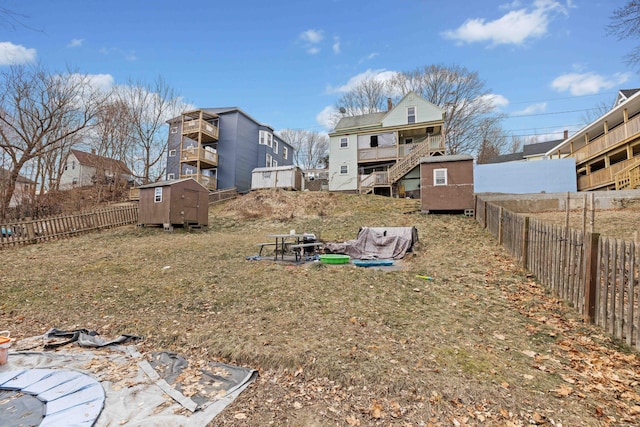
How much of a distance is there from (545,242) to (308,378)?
5.34m

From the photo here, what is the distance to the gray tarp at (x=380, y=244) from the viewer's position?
952 centimetres

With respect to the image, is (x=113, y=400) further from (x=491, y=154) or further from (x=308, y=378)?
(x=491, y=154)

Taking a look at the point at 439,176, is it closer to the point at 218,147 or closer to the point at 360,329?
the point at 360,329

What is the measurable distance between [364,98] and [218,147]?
21617 millimetres

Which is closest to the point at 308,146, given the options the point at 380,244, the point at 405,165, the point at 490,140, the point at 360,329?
the point at 490,140

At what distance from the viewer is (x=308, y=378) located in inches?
129

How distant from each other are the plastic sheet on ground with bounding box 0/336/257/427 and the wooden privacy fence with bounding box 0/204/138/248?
1127 centimetres

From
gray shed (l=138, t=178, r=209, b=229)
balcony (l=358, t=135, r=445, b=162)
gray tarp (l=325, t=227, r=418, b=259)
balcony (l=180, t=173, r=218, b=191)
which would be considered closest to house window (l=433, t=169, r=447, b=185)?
gray tarp (l=325, t=227, r=418, b=259)

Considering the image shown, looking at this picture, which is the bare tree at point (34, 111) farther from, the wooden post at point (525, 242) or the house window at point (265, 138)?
the wooden post at point (525, 242)

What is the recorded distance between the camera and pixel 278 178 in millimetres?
25219

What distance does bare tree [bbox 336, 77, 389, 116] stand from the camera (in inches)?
1526

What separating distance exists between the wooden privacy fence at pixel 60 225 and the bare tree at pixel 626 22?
2094 centimetres

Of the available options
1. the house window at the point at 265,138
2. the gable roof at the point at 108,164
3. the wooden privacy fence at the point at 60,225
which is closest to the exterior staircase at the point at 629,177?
the wooden privacy fence at the point at 60,225

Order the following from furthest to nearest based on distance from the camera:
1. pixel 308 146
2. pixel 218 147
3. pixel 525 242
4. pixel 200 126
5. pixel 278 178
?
pixel 308 146 < pixel 218 147 < pixel 200 126 < pixel 278 178 < pixel 525 242
